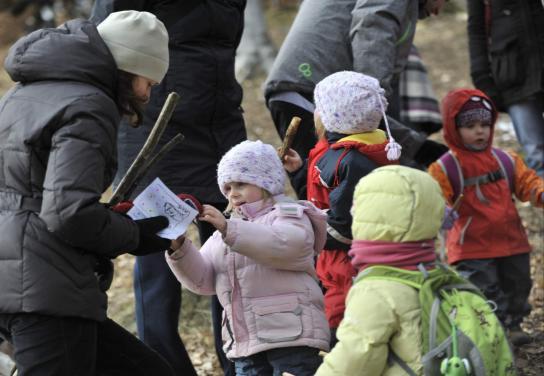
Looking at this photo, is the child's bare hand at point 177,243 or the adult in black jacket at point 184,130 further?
the adult in black jacket at point 184,130

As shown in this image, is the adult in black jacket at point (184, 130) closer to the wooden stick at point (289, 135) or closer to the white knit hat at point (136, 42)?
the wooden stick at point (289, 135)

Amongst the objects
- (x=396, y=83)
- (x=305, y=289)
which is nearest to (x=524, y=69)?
(x=396, y=83)

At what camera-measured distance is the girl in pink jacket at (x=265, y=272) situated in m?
4.23

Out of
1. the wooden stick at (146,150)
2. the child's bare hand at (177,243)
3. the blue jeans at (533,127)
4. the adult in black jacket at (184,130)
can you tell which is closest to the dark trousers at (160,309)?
the adult in black jacket at (184,130)

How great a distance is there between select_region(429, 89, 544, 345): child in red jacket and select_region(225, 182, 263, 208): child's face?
179cm

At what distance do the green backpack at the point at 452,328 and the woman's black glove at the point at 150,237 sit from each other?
32.9 inches

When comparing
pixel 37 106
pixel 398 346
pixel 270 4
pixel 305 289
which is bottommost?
pixel 270 4

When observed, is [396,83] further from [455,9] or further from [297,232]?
[455,9]

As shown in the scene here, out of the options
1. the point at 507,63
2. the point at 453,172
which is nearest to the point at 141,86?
the point at 453,172

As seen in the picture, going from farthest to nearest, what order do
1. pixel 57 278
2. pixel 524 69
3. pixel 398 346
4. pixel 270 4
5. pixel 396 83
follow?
pixel 270 4
pixel 524 69
pixel 396 83
pixel 57 278
pixel 398 346

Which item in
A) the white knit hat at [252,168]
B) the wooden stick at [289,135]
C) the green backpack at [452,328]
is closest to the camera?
the green backpack at [452,328]

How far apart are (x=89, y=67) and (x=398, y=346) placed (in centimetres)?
152

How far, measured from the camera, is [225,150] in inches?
205

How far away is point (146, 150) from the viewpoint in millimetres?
4121
